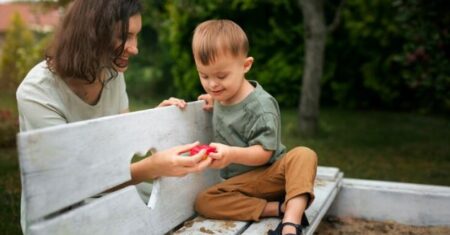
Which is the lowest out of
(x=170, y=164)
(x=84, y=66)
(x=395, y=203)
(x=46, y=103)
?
(x=395, y=203)

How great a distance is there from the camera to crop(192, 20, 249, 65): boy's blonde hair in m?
2.02

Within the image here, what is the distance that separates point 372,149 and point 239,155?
372 centimetres

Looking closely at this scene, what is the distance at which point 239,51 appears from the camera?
208 cm

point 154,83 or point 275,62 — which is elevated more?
point 275,62

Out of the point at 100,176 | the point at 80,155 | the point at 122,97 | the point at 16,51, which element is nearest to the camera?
the point at 80,155

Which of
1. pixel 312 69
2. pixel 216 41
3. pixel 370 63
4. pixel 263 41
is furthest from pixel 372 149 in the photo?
pixel 263 41

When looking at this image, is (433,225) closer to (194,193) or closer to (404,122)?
(194,193)

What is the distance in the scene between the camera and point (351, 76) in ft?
28.8

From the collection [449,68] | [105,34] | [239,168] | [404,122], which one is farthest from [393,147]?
[105,34]

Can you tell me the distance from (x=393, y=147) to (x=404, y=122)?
2002mm

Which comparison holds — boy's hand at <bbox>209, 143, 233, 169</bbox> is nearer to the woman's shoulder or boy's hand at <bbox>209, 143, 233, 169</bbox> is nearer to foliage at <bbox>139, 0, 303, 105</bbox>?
the woman's shoulder

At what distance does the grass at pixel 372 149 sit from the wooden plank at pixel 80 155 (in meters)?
1.19

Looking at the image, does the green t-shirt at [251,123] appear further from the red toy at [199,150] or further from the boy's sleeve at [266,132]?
the red toy at [199,150]

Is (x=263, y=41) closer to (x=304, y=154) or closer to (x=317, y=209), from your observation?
(x=317, y=209)
